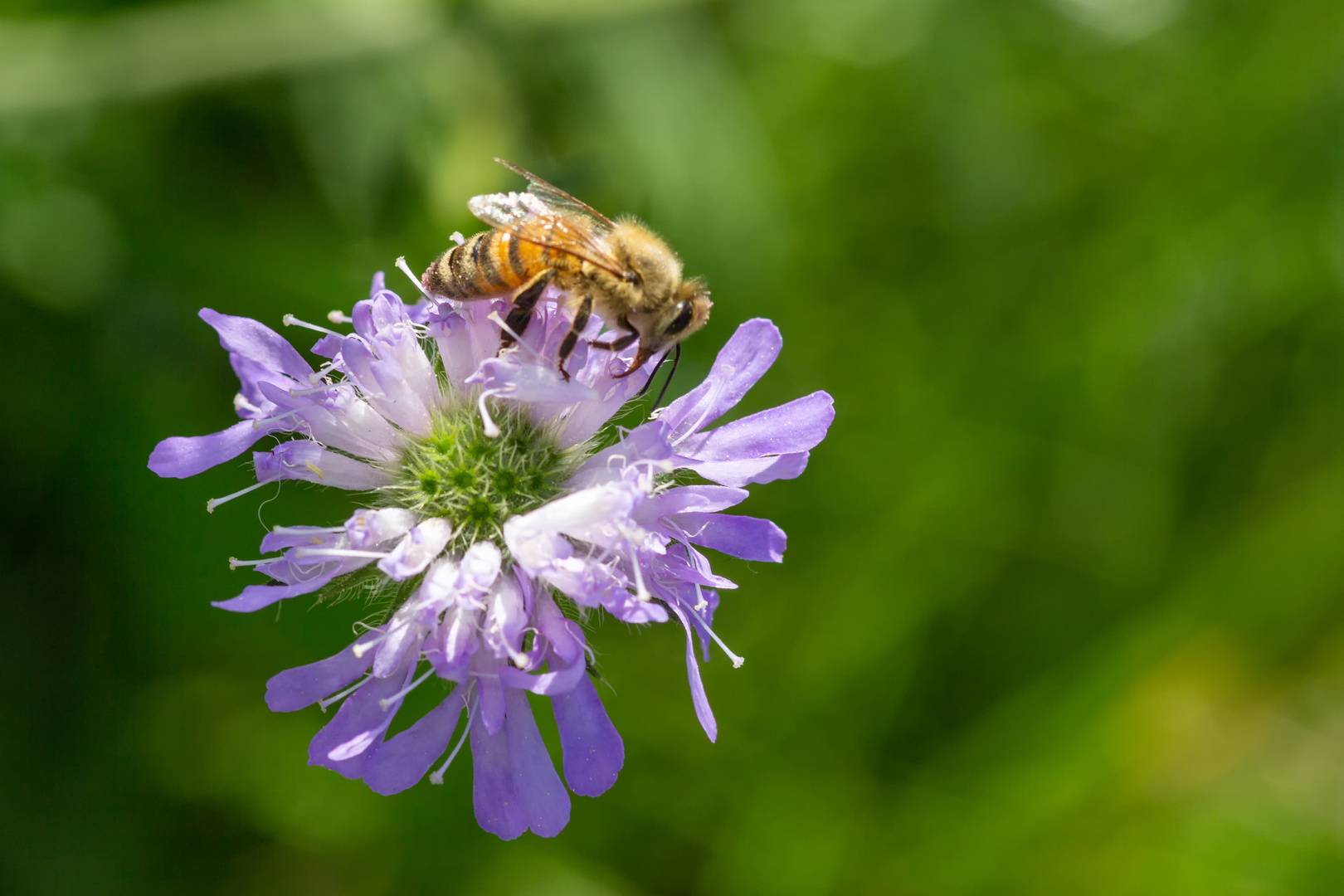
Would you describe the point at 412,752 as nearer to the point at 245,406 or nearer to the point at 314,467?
the point at 314,467

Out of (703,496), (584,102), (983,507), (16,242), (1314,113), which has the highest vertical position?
(1314,113)

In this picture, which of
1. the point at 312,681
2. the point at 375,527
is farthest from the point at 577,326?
the point at 312,681

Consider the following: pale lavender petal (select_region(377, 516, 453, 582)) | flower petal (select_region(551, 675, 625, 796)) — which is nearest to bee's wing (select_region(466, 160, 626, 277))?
pale lavender petal (select_region(377, 516, 453, 582))

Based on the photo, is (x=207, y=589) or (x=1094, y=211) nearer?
(x=207, y=589)

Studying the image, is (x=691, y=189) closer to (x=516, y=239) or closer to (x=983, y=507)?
(x=983, y=507)

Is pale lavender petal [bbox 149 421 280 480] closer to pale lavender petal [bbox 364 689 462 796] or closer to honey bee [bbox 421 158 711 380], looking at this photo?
honey bee [bbox 421 158 711 380]

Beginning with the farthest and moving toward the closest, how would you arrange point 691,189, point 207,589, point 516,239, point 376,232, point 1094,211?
point 1094,211 → point 691,189 → point 207,589 → point 376,232 → point 516,239

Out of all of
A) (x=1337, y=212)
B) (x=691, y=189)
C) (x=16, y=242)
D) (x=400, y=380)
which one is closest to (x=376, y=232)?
(x=400, y=380)
